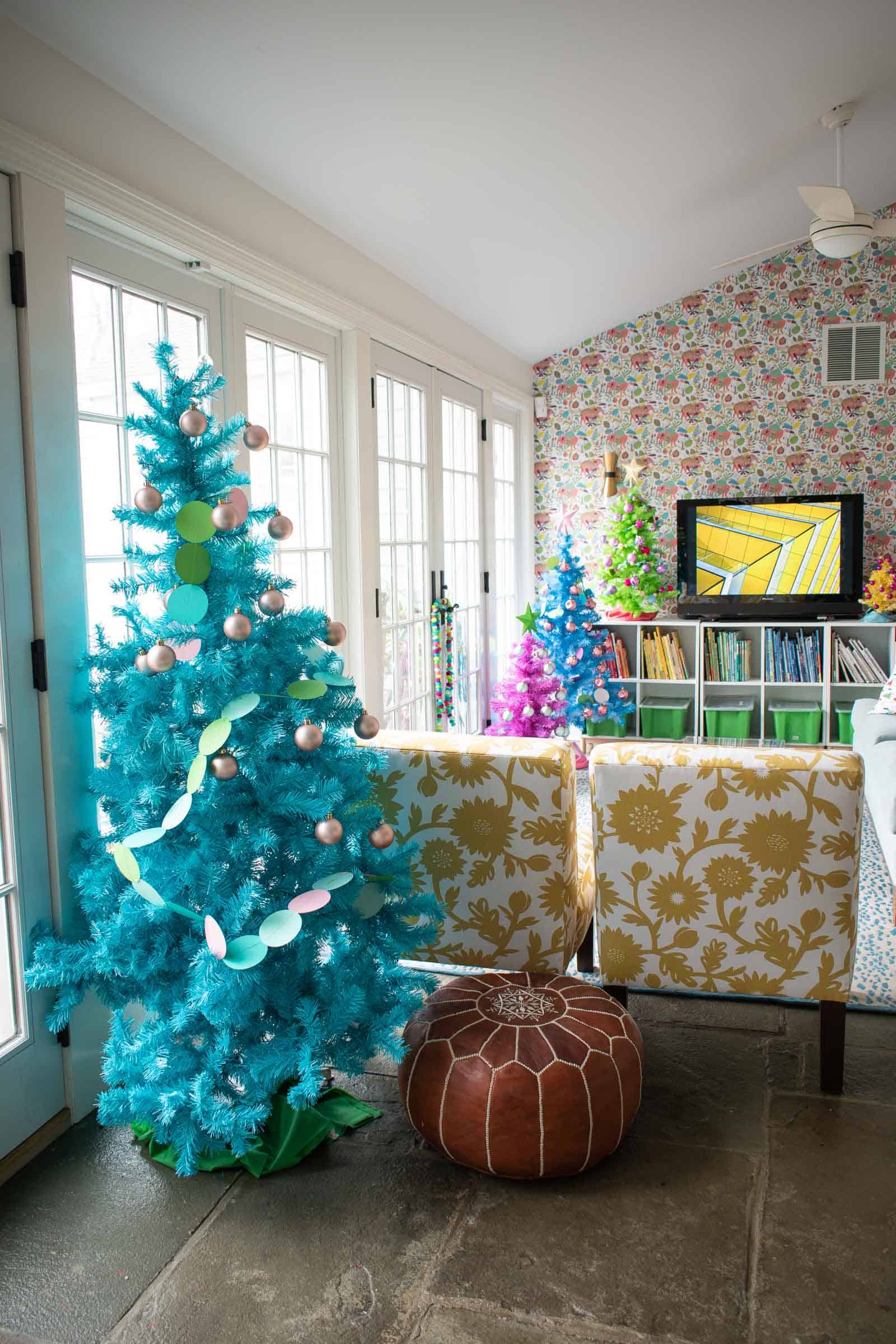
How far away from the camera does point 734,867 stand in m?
2.33

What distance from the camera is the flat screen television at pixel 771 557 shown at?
5.94m

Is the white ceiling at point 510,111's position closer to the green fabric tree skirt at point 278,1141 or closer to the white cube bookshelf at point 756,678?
the white cube bookshelf at point 756,678

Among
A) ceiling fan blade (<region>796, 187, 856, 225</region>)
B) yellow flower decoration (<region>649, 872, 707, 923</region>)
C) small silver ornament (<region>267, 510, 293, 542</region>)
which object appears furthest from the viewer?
ceiling fan blade (<region>796, 187, 856, 225</region>)

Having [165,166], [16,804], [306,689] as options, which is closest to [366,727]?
[306,689]

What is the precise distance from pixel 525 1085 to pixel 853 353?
5.28 meters

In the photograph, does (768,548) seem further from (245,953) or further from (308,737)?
(245,953)

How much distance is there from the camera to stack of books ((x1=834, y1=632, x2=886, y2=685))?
18.9 feet

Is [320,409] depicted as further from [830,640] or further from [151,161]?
[830,640]

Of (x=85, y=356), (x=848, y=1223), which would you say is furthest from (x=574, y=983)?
(x=85, y=356)

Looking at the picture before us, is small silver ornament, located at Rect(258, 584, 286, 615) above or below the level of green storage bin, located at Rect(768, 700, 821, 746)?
above

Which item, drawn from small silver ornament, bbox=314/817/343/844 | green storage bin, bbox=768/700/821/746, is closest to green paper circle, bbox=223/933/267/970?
small silver ornament, bbox=314/817/343/844

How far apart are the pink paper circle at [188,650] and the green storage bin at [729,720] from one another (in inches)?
172

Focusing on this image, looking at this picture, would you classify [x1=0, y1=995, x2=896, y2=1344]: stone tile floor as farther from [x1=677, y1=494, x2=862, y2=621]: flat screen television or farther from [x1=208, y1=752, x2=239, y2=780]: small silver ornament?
[x1=677, y1=494, x2=862, y2=621]: flat screen television

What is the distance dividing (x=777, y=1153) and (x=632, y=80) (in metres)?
3.06
